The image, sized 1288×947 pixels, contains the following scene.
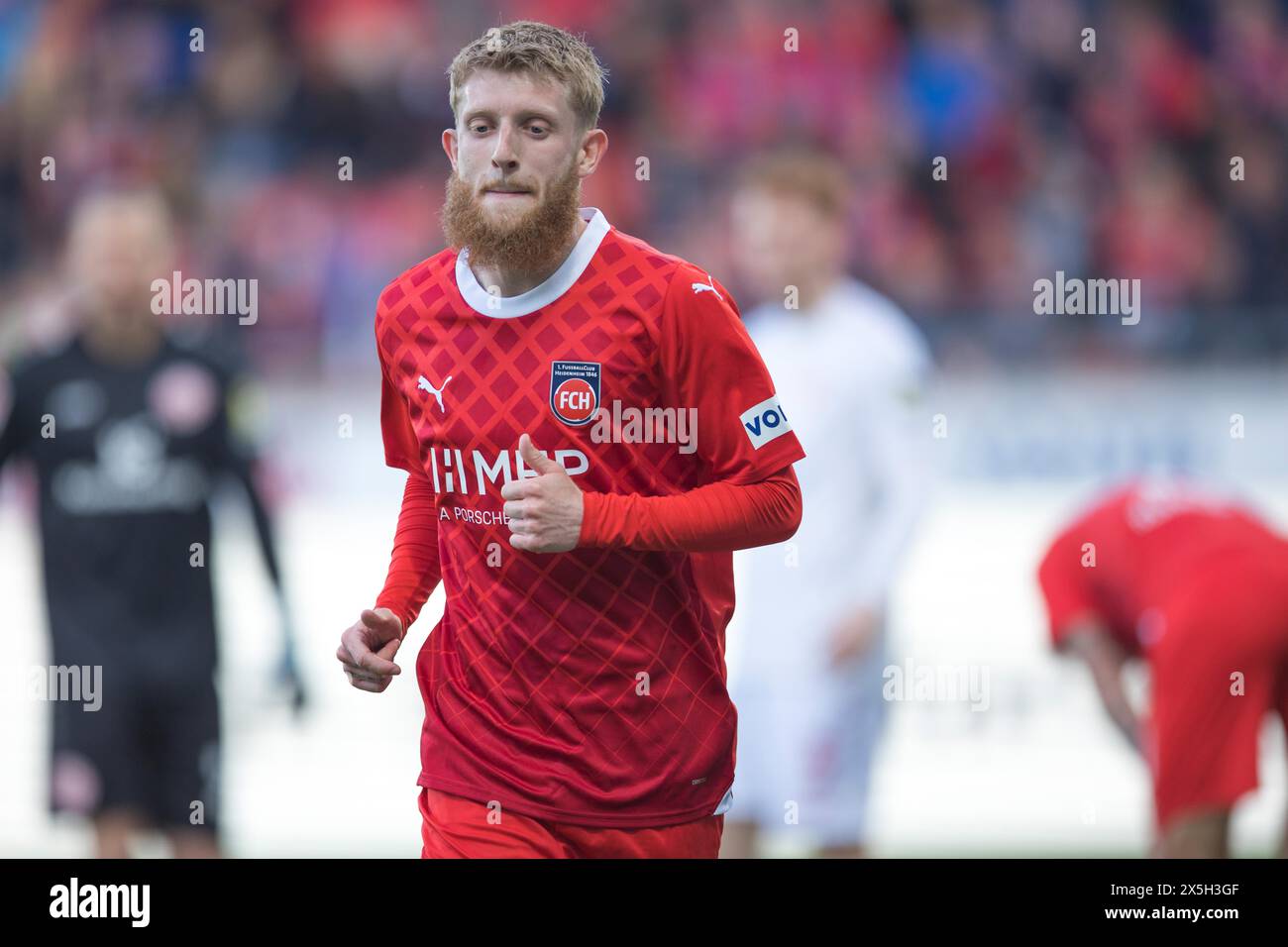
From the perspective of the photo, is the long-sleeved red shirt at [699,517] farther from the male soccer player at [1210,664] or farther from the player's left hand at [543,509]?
the male soccer player at [1210,664]

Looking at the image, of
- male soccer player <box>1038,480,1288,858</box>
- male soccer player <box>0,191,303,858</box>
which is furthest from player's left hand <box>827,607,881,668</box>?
male soccer player <box>0,191,303,858</box>

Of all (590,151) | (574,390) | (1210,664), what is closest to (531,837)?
(574,390)

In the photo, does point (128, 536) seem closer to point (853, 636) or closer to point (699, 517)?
point (853, 636)

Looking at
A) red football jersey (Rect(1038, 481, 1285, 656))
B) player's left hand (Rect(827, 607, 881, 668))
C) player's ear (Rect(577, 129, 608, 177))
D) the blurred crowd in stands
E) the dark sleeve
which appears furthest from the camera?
the blurred crowd in stands

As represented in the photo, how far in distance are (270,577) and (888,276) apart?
4.61 m

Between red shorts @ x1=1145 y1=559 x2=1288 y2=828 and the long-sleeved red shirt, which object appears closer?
the long-sleeved red shirt

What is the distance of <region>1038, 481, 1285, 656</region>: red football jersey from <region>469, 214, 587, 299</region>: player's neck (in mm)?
1943

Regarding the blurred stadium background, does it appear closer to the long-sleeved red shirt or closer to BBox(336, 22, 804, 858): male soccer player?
BBox(336, 22, 804, 858): male soccer player

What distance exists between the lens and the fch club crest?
3.25 m

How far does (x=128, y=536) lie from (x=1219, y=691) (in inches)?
140

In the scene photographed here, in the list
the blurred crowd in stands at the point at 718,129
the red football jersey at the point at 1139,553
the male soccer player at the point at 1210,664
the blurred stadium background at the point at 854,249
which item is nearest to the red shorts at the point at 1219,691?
the male soccer player at the point at 1210,664

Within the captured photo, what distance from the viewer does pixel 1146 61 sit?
36.4 feet

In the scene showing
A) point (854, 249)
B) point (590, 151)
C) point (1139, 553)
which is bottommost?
point (1139, 553)

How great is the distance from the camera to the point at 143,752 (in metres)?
5.95
